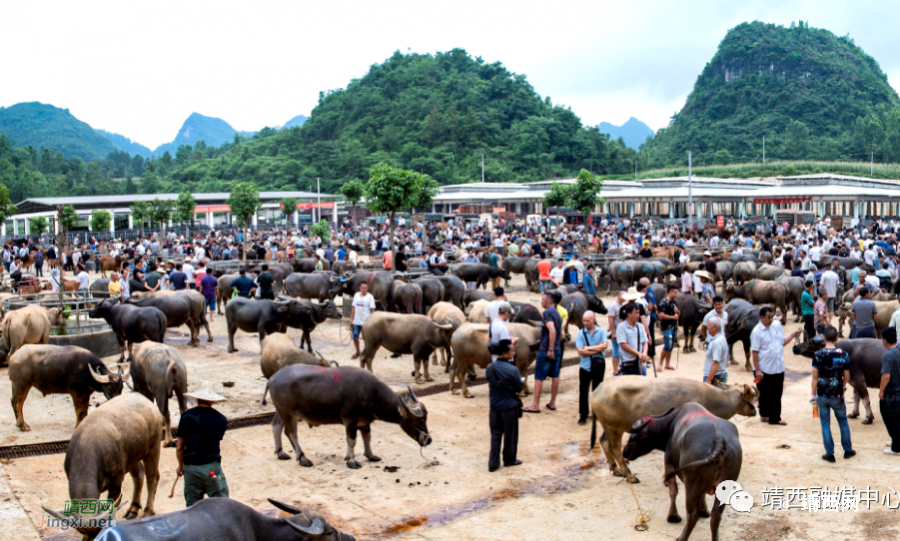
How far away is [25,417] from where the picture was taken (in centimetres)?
1098

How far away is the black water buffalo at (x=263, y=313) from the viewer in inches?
584

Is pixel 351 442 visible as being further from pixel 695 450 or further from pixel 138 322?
pixel 138 322

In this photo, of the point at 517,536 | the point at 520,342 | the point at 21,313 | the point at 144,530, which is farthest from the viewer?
the point at 21,313

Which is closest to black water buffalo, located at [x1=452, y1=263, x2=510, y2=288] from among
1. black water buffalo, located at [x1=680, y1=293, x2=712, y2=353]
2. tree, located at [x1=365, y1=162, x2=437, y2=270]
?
tree, located at [x1=365, y1=162, x2=437, y2=270]

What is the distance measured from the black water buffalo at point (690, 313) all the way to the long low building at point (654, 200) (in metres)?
31.9

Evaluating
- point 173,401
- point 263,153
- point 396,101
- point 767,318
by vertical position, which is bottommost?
point 173,401

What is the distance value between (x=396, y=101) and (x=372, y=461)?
363 ft

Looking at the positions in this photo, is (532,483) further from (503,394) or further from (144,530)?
(144,530)

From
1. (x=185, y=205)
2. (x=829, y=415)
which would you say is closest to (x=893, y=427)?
(x=829, y=415)

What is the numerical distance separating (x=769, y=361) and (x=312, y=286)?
13.5 meters

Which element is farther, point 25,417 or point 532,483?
point 25,417

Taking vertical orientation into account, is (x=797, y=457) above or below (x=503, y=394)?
below

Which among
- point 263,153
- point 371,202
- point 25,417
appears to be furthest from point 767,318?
point 263,153

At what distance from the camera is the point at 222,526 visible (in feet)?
16.3
